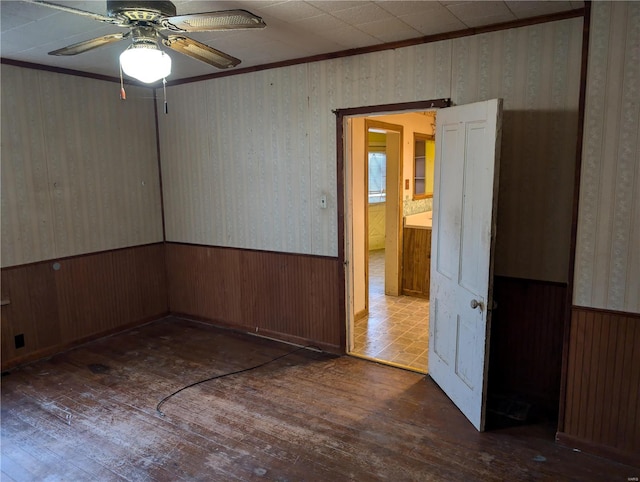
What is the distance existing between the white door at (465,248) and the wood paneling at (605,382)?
486 millimetres

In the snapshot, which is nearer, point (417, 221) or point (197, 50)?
point (197, 50)

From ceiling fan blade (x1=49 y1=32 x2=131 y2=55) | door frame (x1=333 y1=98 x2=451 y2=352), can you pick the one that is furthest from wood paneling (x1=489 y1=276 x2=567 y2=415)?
ceiling fan blade (x1=49 y1=32 x2=131 y2=55)

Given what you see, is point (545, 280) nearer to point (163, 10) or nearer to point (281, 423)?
point (281, 423)

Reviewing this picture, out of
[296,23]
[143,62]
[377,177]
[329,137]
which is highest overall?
[296,23]

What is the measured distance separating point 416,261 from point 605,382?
10.6ft

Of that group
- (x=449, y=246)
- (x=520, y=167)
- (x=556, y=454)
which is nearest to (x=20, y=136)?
(x=449, y=246)

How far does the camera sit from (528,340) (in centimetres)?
316

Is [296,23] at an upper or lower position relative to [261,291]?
upper

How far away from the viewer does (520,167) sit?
306 centimetres

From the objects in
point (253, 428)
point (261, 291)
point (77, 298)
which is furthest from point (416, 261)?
point (77, 298)

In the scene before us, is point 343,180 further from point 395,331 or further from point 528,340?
point 528,340

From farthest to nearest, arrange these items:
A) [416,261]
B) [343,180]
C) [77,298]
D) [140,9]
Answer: [416,261], [77,298], [343,180], [140,9]

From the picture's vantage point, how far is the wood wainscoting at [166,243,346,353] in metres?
4.09

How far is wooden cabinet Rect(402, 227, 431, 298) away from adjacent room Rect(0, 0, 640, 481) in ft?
2.52
